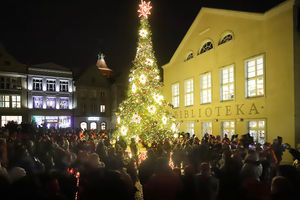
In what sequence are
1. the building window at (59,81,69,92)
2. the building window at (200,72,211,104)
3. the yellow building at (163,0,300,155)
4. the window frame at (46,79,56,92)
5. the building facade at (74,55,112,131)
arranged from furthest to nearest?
1. the building facade at (74,55,112,131)
2. the building window at (59,81,69,92)
3. the window frame at (46,79,56,92)
4. the building window at (200,72,211,104)
5. the yellow building at (163,0,300,155)

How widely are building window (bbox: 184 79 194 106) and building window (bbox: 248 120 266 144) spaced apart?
7.47 m

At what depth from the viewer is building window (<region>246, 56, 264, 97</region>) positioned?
16.5 metres

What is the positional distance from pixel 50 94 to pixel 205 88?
2951cm

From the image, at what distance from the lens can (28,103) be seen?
4072 cm

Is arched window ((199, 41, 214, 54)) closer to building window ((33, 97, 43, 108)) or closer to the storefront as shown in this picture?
the storefront

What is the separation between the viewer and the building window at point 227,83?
18969mm

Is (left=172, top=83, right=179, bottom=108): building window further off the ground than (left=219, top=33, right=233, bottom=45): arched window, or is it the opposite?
(left=219, top=33, right=233, bottom=45): arched window

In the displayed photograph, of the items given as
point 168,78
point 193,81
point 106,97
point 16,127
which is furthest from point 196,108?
point 106,97

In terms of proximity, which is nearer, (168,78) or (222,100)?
(222,100)

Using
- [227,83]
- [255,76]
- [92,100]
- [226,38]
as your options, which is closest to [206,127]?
[227,83]

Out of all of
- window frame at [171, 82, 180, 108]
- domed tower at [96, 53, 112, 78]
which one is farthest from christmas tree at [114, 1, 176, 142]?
domed tower at [96, 53, 112, 78]

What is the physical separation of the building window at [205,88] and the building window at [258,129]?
4914mm

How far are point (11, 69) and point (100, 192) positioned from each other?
41055 mm

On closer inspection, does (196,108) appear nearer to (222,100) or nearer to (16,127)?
(222,100)
